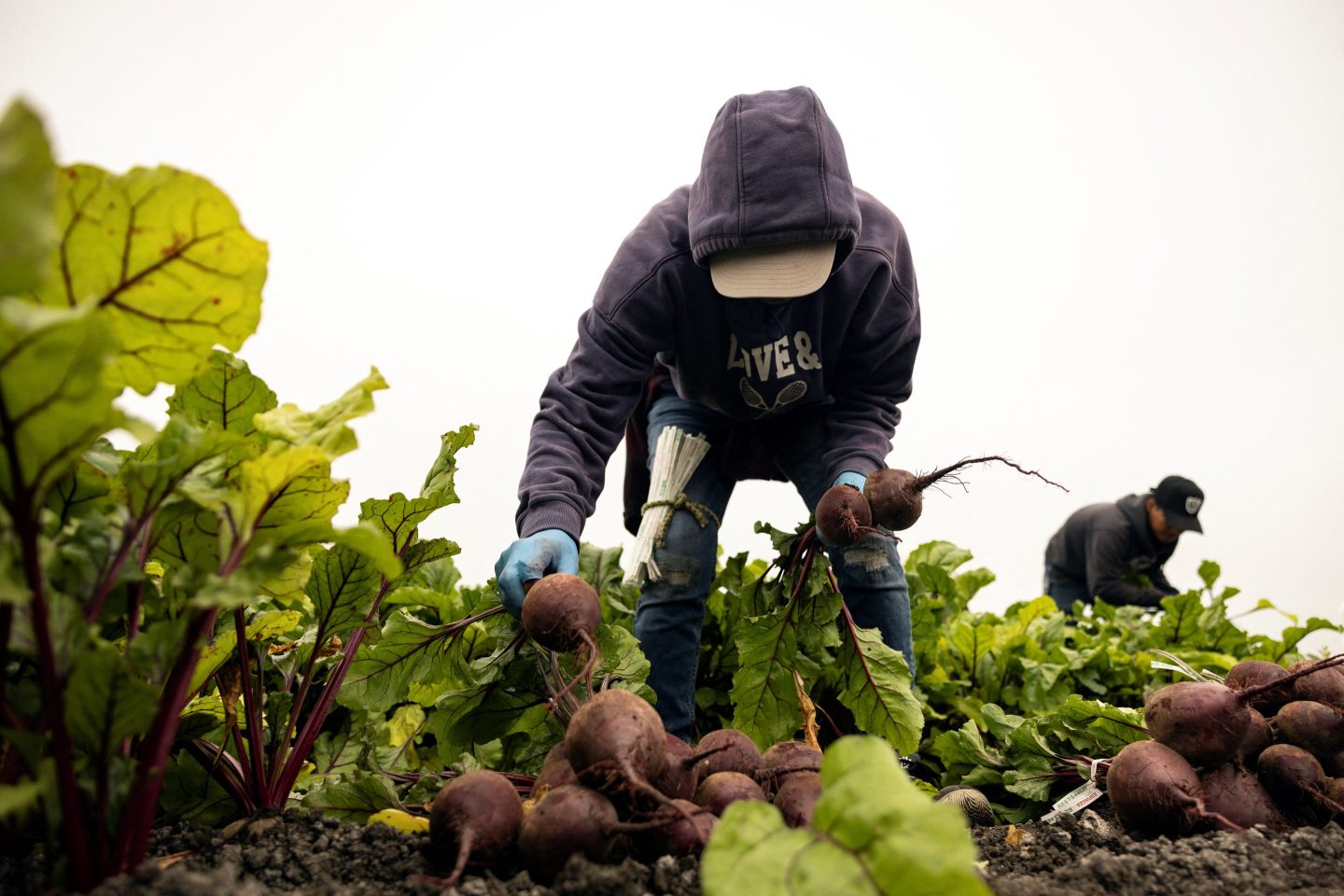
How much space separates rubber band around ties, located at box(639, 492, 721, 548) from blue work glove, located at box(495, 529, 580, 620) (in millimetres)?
457

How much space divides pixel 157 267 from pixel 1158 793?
67.9 inches

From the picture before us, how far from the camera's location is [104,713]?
932 millimetres

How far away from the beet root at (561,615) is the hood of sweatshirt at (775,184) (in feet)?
3.39

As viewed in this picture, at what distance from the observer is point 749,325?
250 cm

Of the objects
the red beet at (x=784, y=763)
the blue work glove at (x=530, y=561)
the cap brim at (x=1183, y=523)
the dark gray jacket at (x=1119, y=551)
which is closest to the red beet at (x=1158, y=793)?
the red beet at (x=784, y=763)

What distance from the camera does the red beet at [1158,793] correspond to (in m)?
1.55

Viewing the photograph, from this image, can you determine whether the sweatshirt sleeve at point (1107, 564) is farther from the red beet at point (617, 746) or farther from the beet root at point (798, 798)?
the red beet at point (617, 746)

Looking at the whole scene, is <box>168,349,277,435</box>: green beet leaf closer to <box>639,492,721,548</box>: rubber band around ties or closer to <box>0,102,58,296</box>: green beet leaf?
<box>0,102,58,296</box>: green beet leaf

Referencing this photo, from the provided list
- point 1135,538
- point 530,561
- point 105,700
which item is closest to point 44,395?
point 105,700

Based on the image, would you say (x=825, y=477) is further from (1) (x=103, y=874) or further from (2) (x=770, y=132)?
(1) (x=103, y=874)

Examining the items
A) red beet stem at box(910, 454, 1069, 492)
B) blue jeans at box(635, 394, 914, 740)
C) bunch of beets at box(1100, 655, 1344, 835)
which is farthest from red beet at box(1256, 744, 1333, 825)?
blue jeans at box(635, 394, 914, 740)

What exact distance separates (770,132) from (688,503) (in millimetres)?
1048

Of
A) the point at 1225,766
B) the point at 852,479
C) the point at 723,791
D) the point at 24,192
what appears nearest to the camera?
the point at 24,192

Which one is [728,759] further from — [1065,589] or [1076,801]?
[1065,589]
